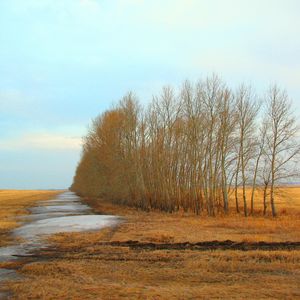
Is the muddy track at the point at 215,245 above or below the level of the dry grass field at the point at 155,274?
above

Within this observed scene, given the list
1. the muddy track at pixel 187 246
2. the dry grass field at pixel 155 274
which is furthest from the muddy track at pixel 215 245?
the dry grass field at pixel 155 274

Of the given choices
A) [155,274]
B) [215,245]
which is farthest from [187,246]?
[155,274]

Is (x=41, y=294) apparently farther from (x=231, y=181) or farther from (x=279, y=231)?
(x=231, y=181)

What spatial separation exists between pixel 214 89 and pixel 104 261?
91.5 ft

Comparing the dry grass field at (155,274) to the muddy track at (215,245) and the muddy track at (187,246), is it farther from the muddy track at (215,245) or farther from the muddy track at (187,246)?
the muddy track at (215,245)

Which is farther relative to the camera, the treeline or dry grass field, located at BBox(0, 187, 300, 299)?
the treeline

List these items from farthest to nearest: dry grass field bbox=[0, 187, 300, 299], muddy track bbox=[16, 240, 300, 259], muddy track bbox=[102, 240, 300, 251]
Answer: muddy track bbox=[102, 240, 300, 251] → muddy track bbox=[16, 240, 300, 259] → dry grass field bbox=[0, 187, 300, 299]

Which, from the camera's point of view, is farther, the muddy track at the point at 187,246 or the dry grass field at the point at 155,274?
the muddy track at the point at 187,246

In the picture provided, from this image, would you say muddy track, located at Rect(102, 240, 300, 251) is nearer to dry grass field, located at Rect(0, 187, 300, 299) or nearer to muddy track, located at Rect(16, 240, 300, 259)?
muddy track, located at Rect(16, 240, 300, 259)

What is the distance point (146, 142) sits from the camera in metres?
47.3

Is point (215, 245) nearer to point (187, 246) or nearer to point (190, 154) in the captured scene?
point (187, 246)

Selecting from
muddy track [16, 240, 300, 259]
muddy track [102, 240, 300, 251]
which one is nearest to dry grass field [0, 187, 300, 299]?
muddy track [16, 240, 300, 259]

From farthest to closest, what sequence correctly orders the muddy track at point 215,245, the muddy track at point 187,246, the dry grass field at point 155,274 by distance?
the muddy track at point 215,245, the muddy track at point 187,246, the dry grass field at point 155,274

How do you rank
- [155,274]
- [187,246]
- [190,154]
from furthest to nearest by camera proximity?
[190,154] → [187,246] → [155,274]
